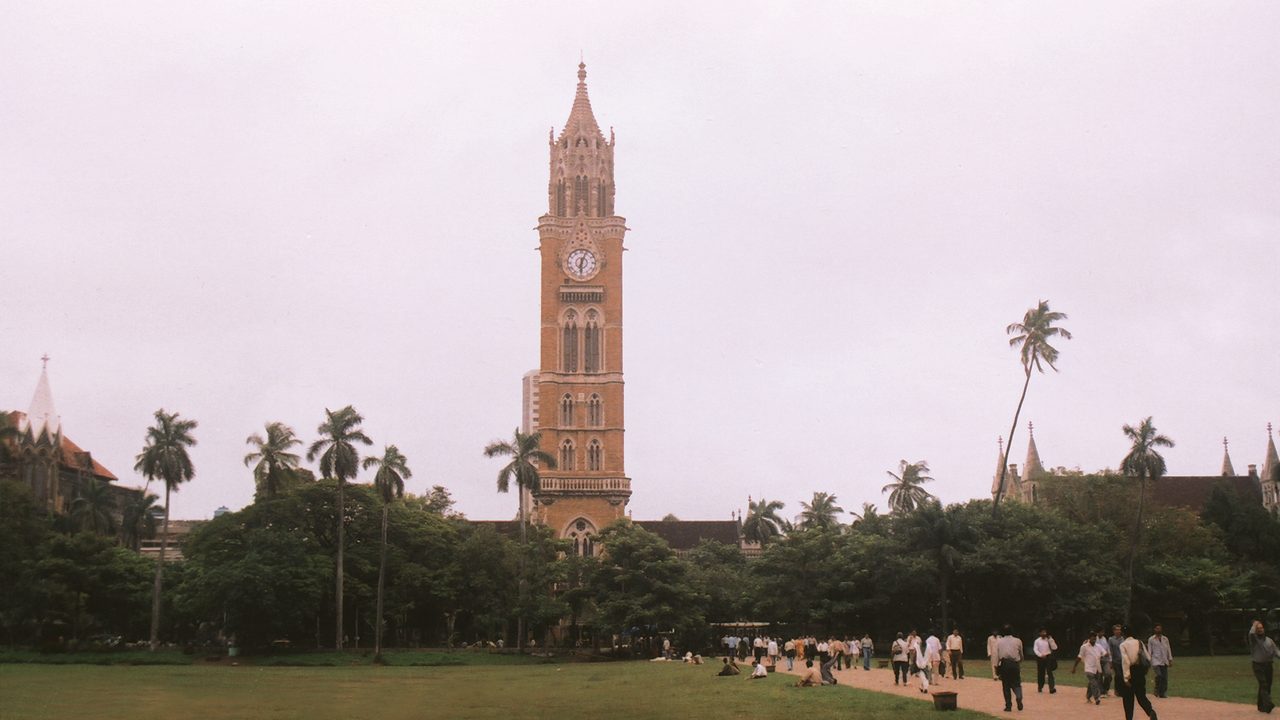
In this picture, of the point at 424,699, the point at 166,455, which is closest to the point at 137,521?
the point at 166,455

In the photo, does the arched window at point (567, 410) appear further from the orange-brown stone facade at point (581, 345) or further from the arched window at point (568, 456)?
the arched window at point (568, 456)

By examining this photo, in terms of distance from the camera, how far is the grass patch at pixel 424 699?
23797mm

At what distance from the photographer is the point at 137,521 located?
292 feet

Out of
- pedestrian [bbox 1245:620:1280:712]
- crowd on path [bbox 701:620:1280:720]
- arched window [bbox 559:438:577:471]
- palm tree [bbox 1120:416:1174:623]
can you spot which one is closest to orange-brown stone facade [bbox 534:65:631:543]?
arched window [bbox 559:438:577:471]

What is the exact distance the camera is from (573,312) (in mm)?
99812

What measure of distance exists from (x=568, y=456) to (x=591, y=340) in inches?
391

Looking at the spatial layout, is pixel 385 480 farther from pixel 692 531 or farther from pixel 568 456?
pixel 692 531

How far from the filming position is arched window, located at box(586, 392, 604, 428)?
97312 mm

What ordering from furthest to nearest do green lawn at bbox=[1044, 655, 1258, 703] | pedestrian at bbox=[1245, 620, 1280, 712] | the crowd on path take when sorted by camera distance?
green lawn at bbox=[1044, 655, 1258, 703], pedestrian at bbox=[1245, 620, 1280, 712], the crowd on path

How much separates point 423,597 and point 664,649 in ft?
50.0

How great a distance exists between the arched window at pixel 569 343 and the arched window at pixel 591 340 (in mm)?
840

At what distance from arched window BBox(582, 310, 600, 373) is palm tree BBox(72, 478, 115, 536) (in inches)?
1464

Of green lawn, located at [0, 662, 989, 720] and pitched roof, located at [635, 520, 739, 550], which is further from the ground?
pitched roof, located at [635, 520, 739, 550]

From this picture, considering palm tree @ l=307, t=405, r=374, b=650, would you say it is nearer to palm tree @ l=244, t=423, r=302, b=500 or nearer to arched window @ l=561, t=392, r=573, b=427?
palm tree @ l=244, t=423, r=302, b=500
